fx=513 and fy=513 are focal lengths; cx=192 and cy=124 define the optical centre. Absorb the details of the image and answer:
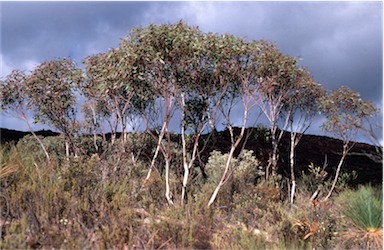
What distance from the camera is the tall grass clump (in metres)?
8.66

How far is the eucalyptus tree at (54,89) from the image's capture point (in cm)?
1429

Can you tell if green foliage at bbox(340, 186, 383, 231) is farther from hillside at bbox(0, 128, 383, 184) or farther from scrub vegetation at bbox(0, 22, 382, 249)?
hillside at bbox(0, 128, 383, 184)

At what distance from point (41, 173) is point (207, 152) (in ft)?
31.7

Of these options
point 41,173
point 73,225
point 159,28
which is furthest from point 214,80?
point 73,225

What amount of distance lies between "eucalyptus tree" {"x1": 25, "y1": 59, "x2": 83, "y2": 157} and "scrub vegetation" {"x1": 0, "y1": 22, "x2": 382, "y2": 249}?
3cm

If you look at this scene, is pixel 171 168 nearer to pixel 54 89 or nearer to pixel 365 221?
pixel 54 89

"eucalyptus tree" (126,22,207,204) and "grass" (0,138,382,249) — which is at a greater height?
"eucalyptus tree" (126,22,207,204)

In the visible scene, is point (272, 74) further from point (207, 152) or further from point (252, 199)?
point (207, 152)

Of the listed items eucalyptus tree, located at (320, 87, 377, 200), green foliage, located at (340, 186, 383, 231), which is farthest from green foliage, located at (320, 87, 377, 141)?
green foliage, located at (340, 186, 383, 231)

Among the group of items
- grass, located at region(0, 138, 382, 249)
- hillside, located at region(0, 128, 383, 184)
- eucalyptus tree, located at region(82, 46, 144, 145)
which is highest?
eucalyptus tree, located at region(82, 46, 144, 145)

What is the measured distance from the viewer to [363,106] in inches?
622

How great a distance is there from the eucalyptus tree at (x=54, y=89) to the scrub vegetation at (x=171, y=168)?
0.03m

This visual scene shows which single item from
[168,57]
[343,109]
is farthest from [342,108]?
[168,57]

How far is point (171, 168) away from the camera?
15.8 m
